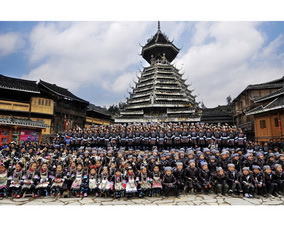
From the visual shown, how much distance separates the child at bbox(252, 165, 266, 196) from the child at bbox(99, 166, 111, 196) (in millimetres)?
4984

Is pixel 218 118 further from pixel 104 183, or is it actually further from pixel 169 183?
pixel 104 183

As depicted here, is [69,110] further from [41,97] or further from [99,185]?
[99,185]

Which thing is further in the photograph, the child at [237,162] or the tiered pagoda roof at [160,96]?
the tiered pagoda roof at [160,96]

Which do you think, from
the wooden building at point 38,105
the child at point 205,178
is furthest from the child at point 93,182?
the wooden building at point 38,105

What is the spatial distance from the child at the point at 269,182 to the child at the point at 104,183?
5.41 metres

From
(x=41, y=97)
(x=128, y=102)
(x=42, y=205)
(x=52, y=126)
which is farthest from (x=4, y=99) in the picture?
(x=42, y=205)

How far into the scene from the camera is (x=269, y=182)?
234 inches

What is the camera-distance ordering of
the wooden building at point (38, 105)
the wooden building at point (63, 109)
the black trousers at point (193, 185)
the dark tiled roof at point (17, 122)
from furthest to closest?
the wooden building at point (63, 109), the wooden building at point (38, 105), the dark tiled roof at point (17, 122), the black trousers at point (193, 185)

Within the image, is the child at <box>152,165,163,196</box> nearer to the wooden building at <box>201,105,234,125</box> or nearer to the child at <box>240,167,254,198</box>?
the child at <box>240,167,254,198</box>

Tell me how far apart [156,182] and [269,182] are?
12.7 ft

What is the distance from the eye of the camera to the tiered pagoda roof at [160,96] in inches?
843

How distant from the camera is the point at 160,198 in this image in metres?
5.68

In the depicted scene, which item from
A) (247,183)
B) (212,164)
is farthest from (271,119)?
(247,183)

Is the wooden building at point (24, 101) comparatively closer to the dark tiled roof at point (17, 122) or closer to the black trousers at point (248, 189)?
the dark tiled roof at point (17, 122)
